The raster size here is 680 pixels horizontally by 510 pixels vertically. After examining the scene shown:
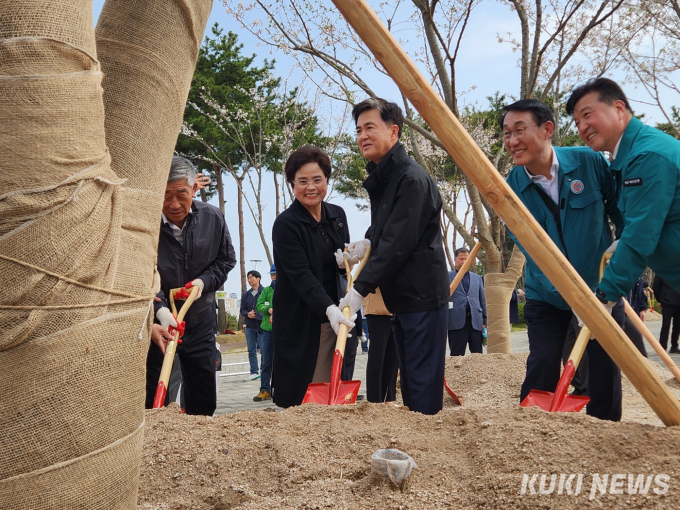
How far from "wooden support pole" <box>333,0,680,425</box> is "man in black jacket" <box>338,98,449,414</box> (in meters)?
1.24

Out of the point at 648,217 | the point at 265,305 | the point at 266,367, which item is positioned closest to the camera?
the point at 648,217

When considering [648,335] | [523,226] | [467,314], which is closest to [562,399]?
[523,226]

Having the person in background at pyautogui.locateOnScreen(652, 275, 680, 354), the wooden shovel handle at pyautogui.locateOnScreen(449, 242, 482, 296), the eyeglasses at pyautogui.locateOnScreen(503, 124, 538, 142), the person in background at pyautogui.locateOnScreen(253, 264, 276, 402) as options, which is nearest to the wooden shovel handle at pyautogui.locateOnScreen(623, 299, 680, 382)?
the eyeglasses at pyautogui.locateOnScreen(503, 124, 538, 142)

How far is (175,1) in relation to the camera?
168 centimetres

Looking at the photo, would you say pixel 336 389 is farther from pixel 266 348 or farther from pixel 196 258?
pixel 266 348

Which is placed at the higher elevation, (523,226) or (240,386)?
(523,226)

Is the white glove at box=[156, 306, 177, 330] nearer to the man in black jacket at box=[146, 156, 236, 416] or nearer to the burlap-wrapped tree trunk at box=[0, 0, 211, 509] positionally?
the man in black jacket at box=[146, 156, 236, 416]

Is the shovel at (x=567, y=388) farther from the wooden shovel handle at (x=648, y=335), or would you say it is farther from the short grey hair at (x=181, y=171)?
the short grey hair at (x=181, y=171)

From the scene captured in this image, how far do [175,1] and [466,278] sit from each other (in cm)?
781

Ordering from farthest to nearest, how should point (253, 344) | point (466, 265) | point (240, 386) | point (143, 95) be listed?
point (253, 344) → point (240, 386) → point (466, 265) → point (143, 95)

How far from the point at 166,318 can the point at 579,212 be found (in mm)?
2645

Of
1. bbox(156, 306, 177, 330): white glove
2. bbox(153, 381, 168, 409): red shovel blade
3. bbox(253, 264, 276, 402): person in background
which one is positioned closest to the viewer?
bbox(153, 381, 168, 409): red shovel blade

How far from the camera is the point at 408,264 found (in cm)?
358

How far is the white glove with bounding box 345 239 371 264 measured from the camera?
4281 mm
